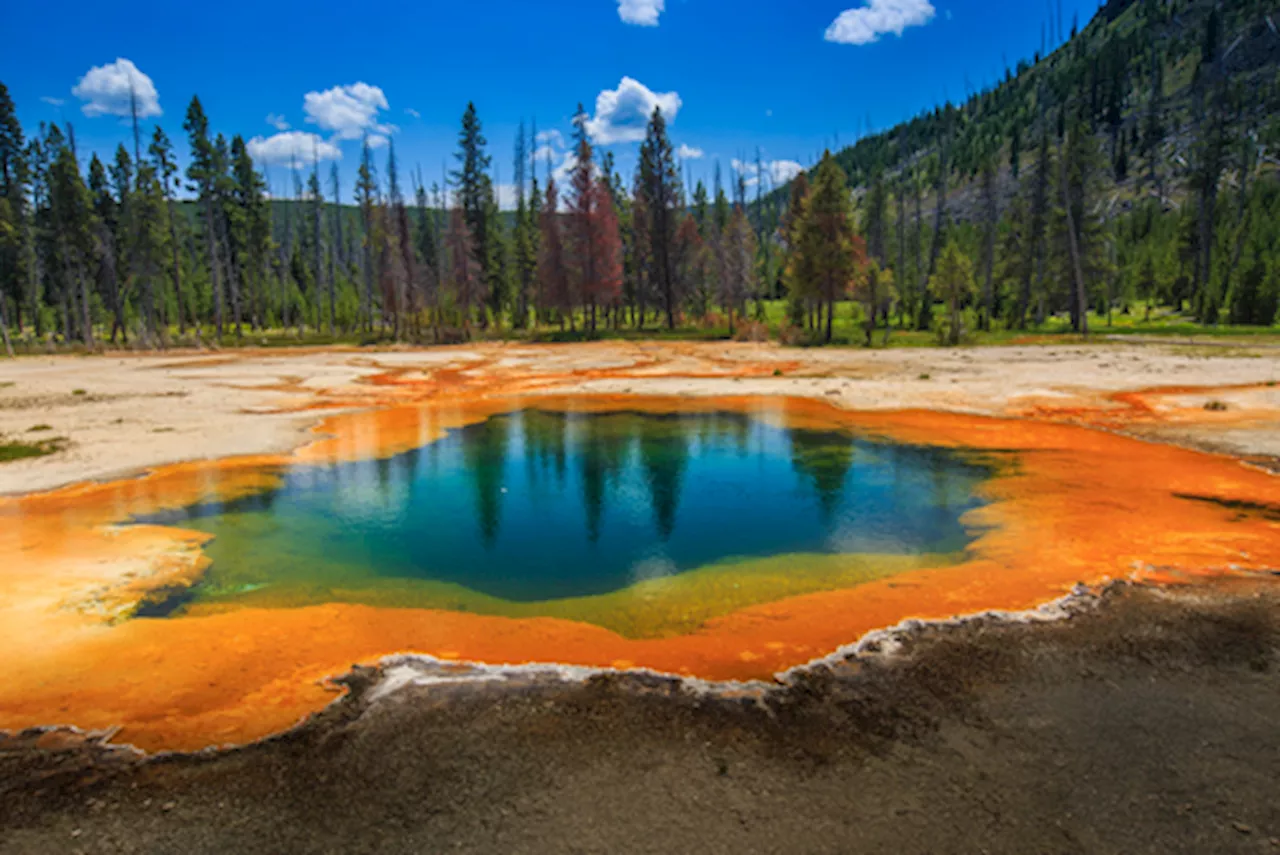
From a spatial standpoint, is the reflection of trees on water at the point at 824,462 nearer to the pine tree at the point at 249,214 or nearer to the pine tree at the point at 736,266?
the pine tree at the point at 736,266

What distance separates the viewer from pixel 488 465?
16.5 m

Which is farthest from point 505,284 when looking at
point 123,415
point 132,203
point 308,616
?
point 308,616

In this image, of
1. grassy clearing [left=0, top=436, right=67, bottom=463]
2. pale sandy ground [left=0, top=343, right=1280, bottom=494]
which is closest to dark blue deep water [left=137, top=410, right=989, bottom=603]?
pale sandy ground [left=0, top=343, right=1280, bottom=494]

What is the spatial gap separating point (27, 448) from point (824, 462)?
1858cm

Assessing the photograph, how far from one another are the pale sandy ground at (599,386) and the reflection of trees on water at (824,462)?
4.88 meters

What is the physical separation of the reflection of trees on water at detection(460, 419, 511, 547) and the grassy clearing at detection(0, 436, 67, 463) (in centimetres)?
932

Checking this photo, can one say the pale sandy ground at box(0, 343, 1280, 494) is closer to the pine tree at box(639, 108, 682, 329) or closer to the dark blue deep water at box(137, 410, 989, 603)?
the dark blue deep water at box(137, 410, 989, 603)

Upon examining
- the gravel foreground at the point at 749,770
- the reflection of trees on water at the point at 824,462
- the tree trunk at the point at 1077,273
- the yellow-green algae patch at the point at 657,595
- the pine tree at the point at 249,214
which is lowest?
the yellow-green algae patch at the point at 657,595

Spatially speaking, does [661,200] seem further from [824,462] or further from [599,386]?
[824,462]

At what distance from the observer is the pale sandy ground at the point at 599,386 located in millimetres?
16578

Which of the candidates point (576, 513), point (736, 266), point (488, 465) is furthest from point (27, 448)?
point (736, 266)

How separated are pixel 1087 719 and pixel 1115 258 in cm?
8298

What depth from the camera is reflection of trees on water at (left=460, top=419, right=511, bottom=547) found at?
40.9 feet

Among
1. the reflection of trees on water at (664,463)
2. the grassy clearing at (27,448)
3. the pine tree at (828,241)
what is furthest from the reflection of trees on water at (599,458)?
the pine tree at (828,241)
